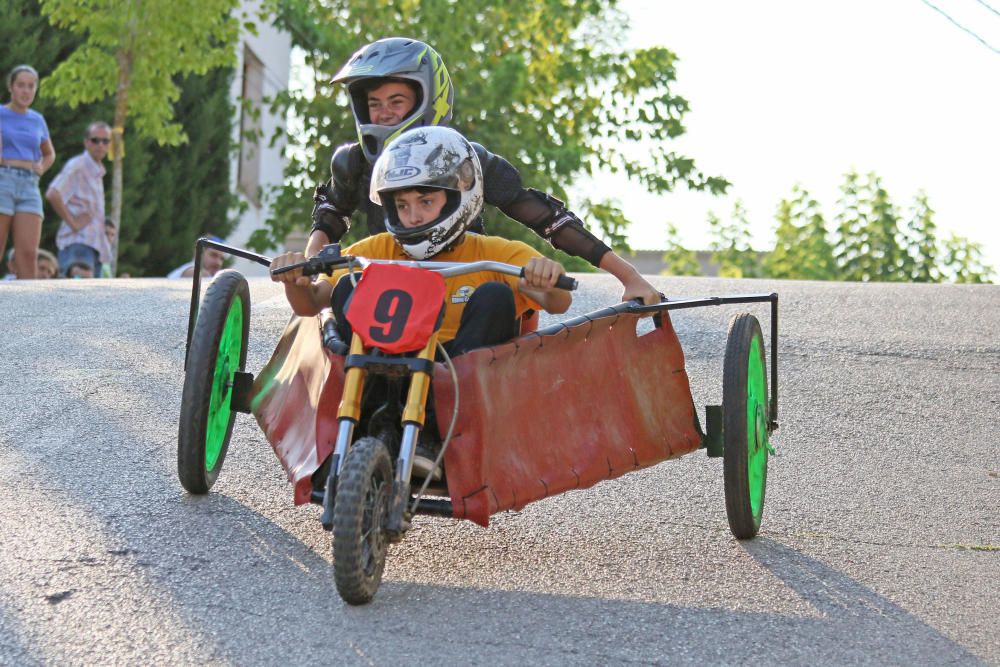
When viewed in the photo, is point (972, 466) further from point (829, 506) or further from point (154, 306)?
point (154, 306)

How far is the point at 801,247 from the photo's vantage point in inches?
Result: 1219

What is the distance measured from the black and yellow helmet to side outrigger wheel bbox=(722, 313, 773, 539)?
1512mm

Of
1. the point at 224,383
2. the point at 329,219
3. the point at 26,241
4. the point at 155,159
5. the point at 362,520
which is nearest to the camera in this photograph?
the point at 362,520

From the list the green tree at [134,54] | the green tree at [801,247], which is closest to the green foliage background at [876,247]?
the green tree at [801,247]

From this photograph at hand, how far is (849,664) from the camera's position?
3.81m

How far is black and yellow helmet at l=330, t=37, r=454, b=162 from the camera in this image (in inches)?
225

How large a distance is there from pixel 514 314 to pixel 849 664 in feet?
4.70

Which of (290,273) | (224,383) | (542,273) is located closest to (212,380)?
(224,383)

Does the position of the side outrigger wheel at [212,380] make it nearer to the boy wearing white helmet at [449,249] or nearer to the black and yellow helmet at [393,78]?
the boy wearing white helmet at [449,249]

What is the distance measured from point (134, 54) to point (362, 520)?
14309mm

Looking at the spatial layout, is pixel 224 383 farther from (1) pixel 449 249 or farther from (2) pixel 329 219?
(1) pixel 449 249

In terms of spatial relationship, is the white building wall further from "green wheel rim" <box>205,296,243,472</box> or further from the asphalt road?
"green wheel rim" <box>205,296,243,472</box>

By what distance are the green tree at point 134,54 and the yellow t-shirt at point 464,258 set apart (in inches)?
479

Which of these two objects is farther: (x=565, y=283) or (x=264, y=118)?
(x=264, y=118)
